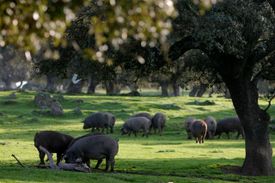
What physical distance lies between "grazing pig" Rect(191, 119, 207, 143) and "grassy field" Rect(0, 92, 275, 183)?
86cm

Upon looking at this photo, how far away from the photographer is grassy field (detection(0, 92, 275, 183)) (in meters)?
21.6

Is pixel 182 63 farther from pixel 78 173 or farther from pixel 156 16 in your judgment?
pixel 156 16

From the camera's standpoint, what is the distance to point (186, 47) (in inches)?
947

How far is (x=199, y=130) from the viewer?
45.5m

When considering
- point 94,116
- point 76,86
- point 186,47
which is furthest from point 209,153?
point 76,86

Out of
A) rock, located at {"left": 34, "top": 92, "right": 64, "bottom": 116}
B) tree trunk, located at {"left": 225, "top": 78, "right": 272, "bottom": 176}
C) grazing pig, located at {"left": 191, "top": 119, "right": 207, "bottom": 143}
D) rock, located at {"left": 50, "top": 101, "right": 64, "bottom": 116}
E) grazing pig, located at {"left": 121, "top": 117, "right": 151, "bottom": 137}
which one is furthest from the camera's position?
rock, located at {"left": 34, "top": 92, "right": 64, "bottom": 116}

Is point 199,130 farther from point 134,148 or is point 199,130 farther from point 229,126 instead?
point 134,148

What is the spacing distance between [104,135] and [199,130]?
22.1m

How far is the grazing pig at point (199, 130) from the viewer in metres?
45.3

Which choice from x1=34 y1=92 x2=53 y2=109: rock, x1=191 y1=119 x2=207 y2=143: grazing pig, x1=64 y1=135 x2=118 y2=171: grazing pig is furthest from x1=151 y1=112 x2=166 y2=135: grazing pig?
x1=64 y1=135 x2=118 y2=171: grazing pig

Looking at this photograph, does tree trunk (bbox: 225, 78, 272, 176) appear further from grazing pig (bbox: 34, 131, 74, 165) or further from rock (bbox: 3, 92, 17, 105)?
rock (bbox: 3, 92, 17, 105)

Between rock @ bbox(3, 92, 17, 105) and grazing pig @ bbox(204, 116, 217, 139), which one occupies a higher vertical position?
rock @ bbox(3, 92, 17, 105)

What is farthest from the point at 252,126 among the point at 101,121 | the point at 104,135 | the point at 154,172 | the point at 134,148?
the point at 101,121

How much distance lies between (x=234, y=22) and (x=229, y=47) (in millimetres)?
1042
